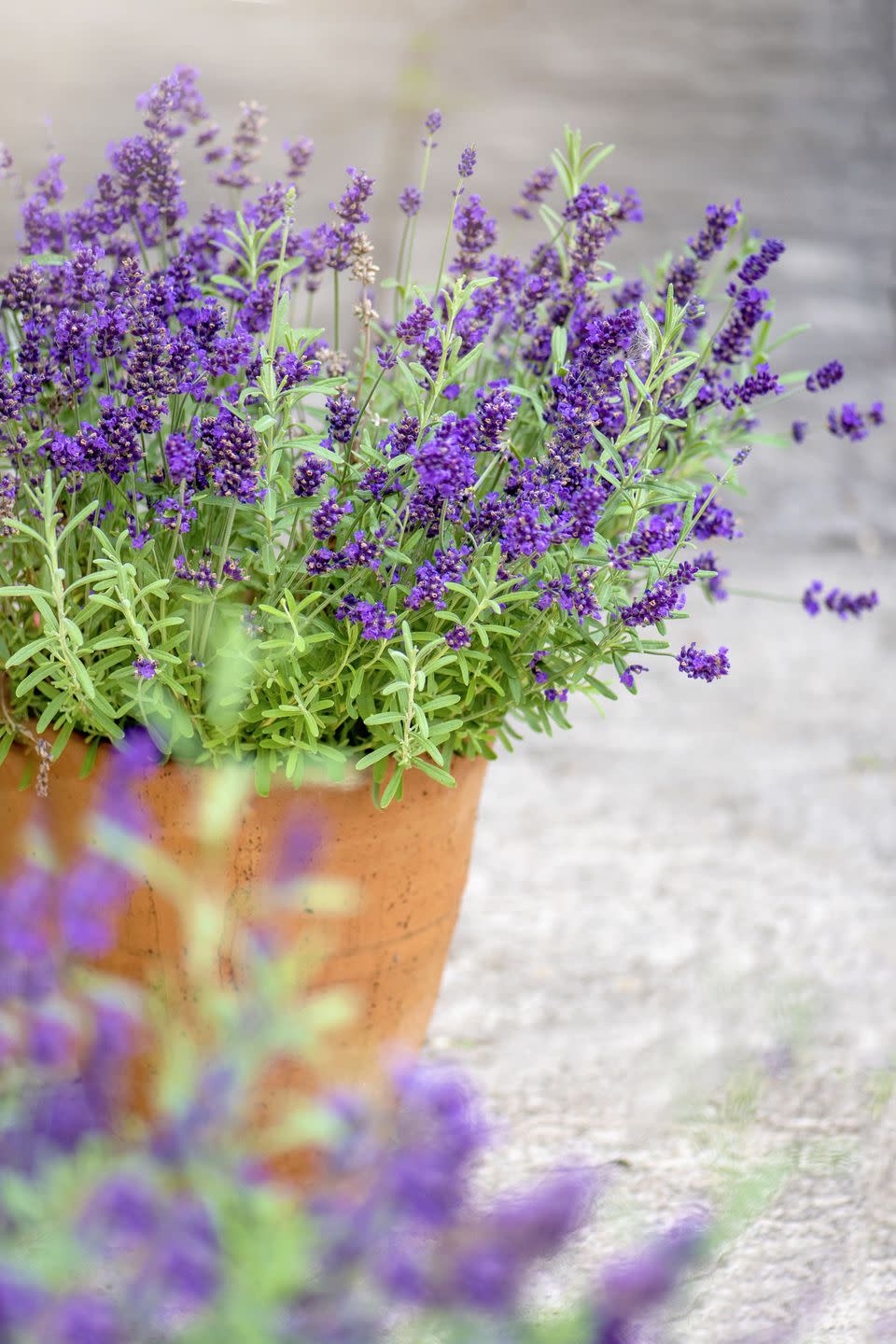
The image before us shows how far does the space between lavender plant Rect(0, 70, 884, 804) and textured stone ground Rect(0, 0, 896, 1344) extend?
67 cm

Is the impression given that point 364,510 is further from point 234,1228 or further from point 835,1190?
point 835,1190

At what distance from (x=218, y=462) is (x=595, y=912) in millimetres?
1653

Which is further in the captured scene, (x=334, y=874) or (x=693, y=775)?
(x=693, y=775)

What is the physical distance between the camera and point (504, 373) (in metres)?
1.95

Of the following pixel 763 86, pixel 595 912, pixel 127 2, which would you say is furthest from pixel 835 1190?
pixel 763 86

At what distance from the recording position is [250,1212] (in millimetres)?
933

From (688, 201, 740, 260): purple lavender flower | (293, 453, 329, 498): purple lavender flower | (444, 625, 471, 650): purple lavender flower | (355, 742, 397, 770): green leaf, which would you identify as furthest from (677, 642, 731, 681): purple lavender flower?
(688, 201, 740, 260): purple lavender flower

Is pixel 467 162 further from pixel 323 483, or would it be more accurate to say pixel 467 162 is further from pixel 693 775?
pixel 693 775

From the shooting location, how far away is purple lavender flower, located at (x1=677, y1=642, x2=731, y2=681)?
1.54 m

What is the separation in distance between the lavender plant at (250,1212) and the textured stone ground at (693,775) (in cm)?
26

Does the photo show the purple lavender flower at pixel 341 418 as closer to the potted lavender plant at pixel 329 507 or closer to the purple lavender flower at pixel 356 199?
the potted lavender plant at pixel 329 507

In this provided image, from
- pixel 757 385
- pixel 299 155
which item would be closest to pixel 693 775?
pixel 757 385

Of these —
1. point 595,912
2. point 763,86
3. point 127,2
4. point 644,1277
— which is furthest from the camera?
point 763,86

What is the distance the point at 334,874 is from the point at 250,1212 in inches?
33.9
